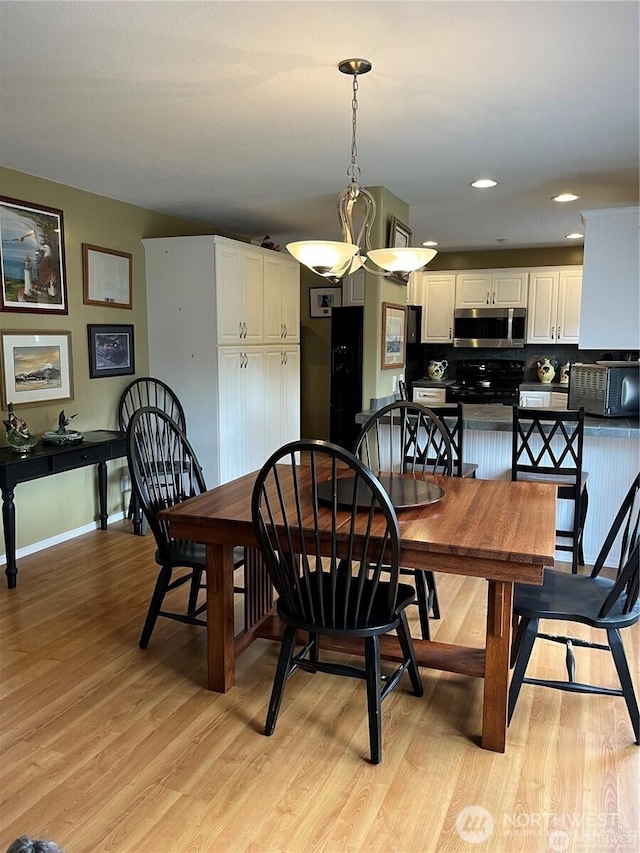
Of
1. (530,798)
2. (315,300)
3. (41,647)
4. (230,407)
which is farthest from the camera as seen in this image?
(315,300)

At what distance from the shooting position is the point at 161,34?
7.07 ft

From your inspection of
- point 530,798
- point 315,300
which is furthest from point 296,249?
point 315,300

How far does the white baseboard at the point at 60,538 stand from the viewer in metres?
4.00

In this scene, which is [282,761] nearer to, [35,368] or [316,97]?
[316,97]

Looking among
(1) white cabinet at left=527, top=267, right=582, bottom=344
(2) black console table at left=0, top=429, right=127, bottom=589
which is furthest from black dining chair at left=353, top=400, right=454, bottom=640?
(1) white cabinet at left=527, top=267, right=582, bottom=344

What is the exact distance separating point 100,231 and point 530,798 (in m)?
4.23

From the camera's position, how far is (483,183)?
411 centimetres

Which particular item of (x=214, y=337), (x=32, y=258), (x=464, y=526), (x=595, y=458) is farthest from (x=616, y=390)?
(x=32, y=258)

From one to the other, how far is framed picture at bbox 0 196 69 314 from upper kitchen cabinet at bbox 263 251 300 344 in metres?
1.78

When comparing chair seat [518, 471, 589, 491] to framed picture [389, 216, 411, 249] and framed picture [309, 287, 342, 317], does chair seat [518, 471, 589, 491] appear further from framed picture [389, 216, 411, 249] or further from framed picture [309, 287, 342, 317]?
framed picture [309, 287, 342, 317]

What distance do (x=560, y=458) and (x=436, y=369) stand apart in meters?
4.22

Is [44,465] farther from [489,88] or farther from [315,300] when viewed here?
[315,300]

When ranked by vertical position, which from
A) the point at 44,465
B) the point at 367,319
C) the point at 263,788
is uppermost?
the point at 367,319

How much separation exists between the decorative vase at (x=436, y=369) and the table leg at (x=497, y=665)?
5762 millimetres
